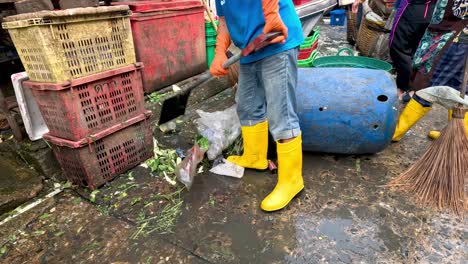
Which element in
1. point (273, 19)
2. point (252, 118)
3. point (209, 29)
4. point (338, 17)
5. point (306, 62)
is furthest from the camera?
point (338, 17)

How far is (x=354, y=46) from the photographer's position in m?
6.93

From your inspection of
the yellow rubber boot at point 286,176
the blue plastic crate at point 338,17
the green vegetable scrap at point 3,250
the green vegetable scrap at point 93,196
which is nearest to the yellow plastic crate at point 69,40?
the green vegetable scrap at point 93,196

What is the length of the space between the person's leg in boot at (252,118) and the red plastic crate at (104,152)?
889 mm

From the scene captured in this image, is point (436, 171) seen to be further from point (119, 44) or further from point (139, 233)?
point (119, 44)

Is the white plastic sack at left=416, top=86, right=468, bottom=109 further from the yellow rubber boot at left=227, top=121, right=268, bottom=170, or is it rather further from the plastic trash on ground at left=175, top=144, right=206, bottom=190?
the plastic trash on ground at left=175, top=144, right=206, bottom=190

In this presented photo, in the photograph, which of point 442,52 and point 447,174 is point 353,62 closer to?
point 442,52

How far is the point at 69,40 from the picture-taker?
88.7 inches

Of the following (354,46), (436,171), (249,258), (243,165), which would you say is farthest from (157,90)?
(354,46)

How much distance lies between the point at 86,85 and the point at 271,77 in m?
1.39

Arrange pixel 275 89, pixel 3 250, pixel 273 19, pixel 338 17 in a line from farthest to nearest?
pixel 338 17, pixel 275 89, pixel 3 250, pixel 273 19

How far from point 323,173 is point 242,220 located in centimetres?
95

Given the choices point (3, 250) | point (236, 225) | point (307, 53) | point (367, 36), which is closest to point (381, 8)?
point (367, 36)

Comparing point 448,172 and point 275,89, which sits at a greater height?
point 275,89

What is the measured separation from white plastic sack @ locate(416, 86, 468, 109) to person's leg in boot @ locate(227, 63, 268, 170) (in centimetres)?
131
